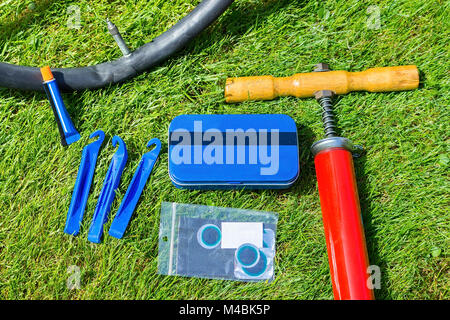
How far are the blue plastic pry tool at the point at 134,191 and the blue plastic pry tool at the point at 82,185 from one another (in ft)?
0.68

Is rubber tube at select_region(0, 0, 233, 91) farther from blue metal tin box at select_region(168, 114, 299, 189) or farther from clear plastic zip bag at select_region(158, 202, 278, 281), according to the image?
clear plastic zip bag at select_region(158, 202, 278, 281)

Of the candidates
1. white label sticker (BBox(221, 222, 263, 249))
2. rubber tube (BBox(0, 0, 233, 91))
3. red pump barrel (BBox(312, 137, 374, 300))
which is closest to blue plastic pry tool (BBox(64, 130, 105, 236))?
rubber tube (BBox(0, 0, 233, 91))

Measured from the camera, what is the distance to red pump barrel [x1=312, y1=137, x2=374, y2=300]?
1929 millimetres

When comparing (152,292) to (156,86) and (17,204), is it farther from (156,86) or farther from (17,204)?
(156,86)

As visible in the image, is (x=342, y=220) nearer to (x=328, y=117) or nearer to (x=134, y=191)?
(x=328, y=117)

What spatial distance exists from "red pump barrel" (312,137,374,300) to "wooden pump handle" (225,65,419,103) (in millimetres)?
337

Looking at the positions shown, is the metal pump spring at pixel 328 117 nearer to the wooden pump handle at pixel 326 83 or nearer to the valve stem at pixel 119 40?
the wooden pump handle at pixel 326 83

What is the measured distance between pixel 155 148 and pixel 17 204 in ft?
2.70

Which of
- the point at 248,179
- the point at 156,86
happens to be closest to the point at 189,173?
the point at 248,179

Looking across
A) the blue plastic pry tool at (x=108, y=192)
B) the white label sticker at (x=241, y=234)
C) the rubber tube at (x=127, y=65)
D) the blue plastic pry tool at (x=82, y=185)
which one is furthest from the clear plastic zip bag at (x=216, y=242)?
the rubber tube at (x=127, y=65)

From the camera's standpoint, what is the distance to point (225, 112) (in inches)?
92.7

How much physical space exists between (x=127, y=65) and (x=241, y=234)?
1140 millimetres
